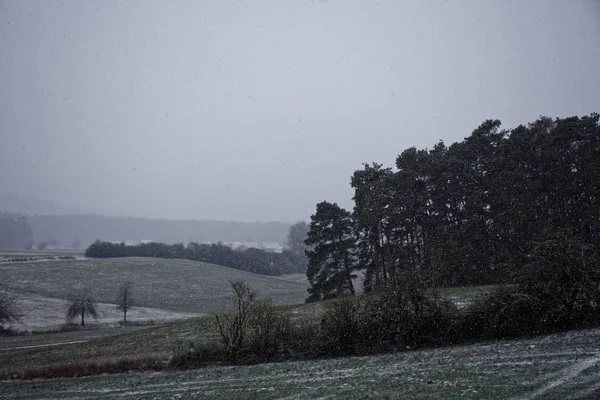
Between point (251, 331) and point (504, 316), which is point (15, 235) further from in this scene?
point (504, 316)

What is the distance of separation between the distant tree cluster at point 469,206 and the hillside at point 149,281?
1103 inches

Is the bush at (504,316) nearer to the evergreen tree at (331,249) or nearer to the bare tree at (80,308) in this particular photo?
the evergreen tree at (331,249)

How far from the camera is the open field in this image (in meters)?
10.8

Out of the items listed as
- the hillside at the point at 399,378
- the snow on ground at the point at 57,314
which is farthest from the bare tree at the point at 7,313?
the hillside at the point at 399,378

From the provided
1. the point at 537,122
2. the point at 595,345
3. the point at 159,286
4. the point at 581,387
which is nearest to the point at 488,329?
the point at 595,345

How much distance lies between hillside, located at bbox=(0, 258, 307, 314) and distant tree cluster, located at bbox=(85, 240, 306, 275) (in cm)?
1161

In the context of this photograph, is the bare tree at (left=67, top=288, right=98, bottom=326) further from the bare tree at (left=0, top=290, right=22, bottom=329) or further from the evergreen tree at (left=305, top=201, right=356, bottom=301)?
the evergreen tree at (left=305, top=201, right=356, bottom=301)

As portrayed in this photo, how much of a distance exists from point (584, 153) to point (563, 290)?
958 inches

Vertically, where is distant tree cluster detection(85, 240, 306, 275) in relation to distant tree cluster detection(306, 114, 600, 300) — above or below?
below

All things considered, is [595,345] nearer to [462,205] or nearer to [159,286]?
[462,205]

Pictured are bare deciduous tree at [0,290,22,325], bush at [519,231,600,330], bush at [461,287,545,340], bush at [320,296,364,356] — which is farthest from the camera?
bare deciduous tree at [0,290,22,325]

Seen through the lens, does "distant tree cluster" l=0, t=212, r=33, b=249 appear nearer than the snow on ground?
No

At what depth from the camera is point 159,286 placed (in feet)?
260

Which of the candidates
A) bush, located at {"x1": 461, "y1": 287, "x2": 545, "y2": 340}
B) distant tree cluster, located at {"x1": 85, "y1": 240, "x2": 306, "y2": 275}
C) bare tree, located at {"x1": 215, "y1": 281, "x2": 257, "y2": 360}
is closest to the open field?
bush, located at {"x1": 461, "y1": 287, "x2": 545, "y2": 340}
